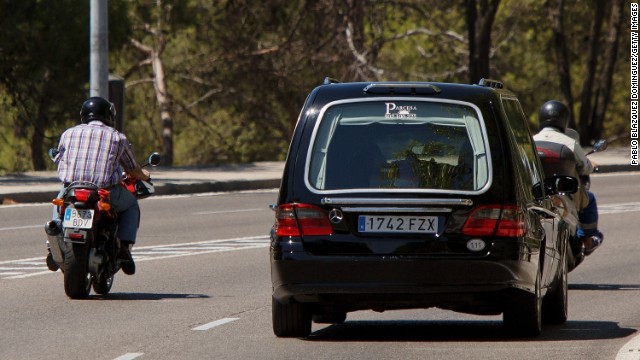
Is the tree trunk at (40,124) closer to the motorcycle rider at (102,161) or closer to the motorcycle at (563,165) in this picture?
the motorcycle rider at (102,161)

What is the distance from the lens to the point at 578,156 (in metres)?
12.7

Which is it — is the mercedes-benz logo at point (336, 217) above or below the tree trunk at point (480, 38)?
above

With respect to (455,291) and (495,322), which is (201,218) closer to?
(495,322)

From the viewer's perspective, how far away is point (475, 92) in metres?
9.59

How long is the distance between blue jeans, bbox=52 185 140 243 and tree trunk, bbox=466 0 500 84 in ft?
105

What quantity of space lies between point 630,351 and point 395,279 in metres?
1.43

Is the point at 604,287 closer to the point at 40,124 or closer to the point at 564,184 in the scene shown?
the point at 564,184

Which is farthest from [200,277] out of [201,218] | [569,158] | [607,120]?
[607,120]

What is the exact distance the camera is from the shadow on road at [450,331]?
32.5 ft

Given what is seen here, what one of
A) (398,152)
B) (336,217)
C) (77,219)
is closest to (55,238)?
(77,219)

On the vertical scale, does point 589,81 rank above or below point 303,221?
below

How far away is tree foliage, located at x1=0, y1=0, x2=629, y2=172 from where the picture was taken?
38531 millimetres

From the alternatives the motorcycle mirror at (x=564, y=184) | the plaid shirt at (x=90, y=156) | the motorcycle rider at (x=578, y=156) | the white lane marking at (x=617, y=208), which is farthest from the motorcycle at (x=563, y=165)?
the white lane marking at (x=617, y=208)

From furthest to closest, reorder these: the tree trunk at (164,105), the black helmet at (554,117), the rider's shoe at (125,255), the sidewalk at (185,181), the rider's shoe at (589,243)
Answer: the tree trunk at (164,105), the sidewalk at (185,181), the rider's shoe at (589,243), the black helmet at (554,117), the rider's shoe at (125,255)
